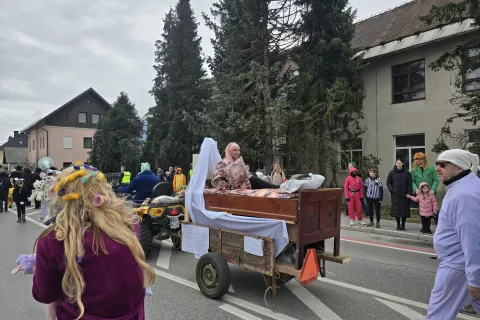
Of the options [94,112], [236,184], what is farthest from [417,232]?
[94,112]

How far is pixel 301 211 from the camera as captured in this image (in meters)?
4.05

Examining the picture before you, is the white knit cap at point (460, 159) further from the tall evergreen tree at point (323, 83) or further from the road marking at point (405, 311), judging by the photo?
the tall evergreen tree at point (323, 83)

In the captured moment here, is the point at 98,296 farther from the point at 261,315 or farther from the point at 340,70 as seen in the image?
the point at 340,70

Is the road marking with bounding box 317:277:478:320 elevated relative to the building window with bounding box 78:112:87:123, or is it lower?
lower

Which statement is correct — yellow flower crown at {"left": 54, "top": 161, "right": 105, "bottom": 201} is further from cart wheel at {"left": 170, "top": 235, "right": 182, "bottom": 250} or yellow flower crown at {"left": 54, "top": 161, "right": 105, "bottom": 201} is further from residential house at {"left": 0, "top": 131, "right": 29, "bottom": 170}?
residential house at {"left": 0, "top": 131, "right": 29, "bottom": 170}

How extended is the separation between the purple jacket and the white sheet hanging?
2553mm

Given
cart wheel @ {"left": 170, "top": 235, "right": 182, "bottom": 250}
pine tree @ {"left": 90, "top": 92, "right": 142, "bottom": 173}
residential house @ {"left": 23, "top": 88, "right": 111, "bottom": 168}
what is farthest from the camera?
residential house @ {"left": 23, "top": 88, "right": 111, "bottom": 168}

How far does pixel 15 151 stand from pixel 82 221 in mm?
82188

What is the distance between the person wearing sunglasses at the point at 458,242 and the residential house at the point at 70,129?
44458mm

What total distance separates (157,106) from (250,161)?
13.9 m

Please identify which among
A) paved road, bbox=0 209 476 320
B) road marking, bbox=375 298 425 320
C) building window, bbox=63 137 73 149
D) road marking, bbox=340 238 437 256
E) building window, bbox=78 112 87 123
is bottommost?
road marking, bbox=340 238 437 256

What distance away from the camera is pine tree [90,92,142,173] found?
29.4 meters

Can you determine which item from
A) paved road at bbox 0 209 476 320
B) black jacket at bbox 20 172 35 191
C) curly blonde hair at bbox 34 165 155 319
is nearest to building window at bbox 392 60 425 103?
paved road at bbox 0 209 476 320

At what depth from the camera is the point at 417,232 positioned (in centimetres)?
907
